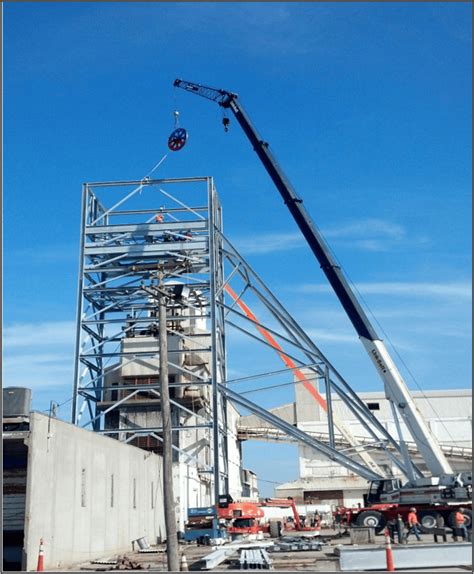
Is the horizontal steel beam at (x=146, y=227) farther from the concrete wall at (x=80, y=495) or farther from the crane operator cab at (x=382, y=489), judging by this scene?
the crane operator cab at (x=382, y=489)

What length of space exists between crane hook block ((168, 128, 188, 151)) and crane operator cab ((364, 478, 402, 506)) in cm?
2319

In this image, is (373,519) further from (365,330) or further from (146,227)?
(146,227)

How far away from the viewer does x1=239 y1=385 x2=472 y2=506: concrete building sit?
6206 cm

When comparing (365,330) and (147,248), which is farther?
(147,248)

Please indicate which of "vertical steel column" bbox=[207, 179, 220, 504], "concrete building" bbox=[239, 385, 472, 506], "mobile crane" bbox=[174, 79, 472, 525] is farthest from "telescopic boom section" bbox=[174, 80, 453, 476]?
"concrete building" bbox=[239, 385, 472, 506]

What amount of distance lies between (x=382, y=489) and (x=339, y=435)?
33990mm

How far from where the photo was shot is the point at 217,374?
4128cm

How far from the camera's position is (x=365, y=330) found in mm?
31875

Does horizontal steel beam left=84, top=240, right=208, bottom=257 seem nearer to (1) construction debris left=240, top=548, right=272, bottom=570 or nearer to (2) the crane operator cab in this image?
(2) the crane operator cab

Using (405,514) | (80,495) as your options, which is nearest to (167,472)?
(80,495)

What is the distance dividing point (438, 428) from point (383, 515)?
39159 millimetres

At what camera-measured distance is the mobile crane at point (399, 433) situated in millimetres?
28781

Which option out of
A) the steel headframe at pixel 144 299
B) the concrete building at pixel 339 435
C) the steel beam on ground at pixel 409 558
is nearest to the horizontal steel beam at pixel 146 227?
the steel headframe at pixel 144 299

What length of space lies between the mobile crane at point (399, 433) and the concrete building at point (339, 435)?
28.1 meters
